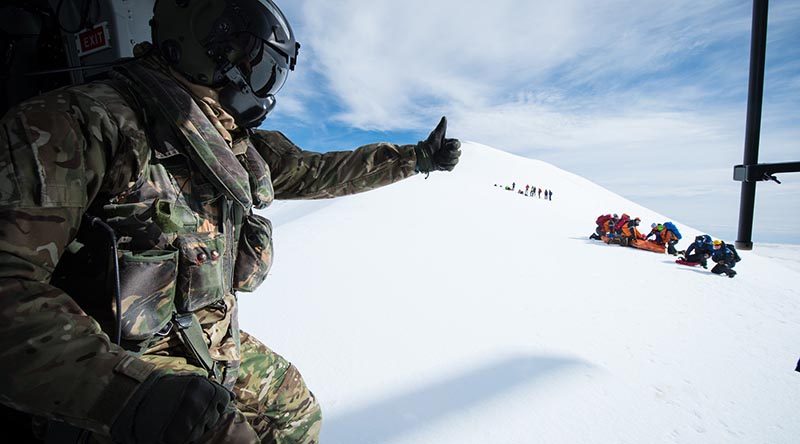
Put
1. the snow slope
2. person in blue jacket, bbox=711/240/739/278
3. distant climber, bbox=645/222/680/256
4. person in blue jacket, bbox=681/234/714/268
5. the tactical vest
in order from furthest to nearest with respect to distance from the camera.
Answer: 1. distant climber, bbox=645/222/680/256
2. person in blue jacket, bbox=681/234/714/268
3. person in blue jacket, bbox=711/240/739/278
4. the snow slope
5. the tactical vest

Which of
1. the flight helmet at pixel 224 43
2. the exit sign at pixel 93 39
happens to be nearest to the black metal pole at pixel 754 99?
the flight helmet at pixel 224 43

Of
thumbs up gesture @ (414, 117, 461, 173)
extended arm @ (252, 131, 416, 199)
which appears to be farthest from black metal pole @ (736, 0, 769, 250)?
extended arm @ (252, 131, 416, 199)

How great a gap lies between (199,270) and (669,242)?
11.0m

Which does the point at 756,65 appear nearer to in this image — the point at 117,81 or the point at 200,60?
the point at 200,60

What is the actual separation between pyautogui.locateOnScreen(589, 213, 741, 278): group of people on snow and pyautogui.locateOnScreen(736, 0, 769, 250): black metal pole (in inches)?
269

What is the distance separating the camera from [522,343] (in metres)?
3.51

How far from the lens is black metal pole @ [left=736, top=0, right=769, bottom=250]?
1627 mm

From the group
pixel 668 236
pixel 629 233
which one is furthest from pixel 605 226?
pixel 668 236

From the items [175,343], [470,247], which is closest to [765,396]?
[175,343]

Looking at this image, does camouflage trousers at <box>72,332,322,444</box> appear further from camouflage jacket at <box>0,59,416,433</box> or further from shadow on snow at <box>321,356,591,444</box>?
shadow on snow at <box>321,356,591,444</box>

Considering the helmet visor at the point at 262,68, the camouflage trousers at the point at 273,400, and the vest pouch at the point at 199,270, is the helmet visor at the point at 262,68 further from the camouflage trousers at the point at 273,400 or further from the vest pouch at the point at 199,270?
the camouflage trousers at the point at 273,400

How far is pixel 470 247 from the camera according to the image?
757cm

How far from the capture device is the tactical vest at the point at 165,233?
48.2 inches

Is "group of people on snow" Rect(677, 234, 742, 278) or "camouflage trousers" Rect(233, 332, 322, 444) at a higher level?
"camouflage trousers" Rect(233, 332, 322, 444)
